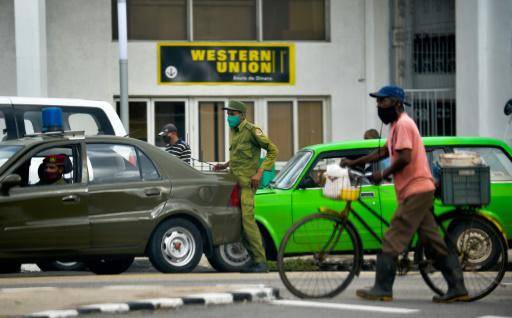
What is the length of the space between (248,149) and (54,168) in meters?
2.02

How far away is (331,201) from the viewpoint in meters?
13.8

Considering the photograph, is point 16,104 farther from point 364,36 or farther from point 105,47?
point 364,36

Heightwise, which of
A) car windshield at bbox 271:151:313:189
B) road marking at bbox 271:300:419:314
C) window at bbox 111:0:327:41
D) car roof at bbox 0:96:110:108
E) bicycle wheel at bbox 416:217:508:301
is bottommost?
road marking at bbox 271:300:419:314

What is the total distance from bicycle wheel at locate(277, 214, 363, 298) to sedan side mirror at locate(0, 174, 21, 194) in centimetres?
Result: 332

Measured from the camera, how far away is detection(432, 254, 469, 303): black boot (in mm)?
9492

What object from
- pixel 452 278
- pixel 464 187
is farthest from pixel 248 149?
pixel 452 278

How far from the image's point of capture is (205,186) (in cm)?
1266

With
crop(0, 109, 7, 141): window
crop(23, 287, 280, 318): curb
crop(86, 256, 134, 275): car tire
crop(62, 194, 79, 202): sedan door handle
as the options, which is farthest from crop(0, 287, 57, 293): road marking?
crop(0, 109, 7, 141): window

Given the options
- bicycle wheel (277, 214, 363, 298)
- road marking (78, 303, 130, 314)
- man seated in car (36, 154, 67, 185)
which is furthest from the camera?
man seated in car (36, 154, 67, 185)

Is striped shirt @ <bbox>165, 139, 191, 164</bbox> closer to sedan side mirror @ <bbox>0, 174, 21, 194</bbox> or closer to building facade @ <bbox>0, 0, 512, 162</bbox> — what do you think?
sedan side mirror @ <bbox>0, 174, 21, 194</bbox>

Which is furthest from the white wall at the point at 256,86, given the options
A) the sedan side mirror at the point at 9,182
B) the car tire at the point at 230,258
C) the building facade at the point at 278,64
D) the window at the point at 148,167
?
the sedan side mirror at the point at 9,182

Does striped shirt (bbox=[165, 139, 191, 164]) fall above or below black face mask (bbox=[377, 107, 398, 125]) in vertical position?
below

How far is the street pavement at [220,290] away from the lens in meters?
8.83

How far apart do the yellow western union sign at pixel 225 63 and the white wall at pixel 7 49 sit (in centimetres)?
298
